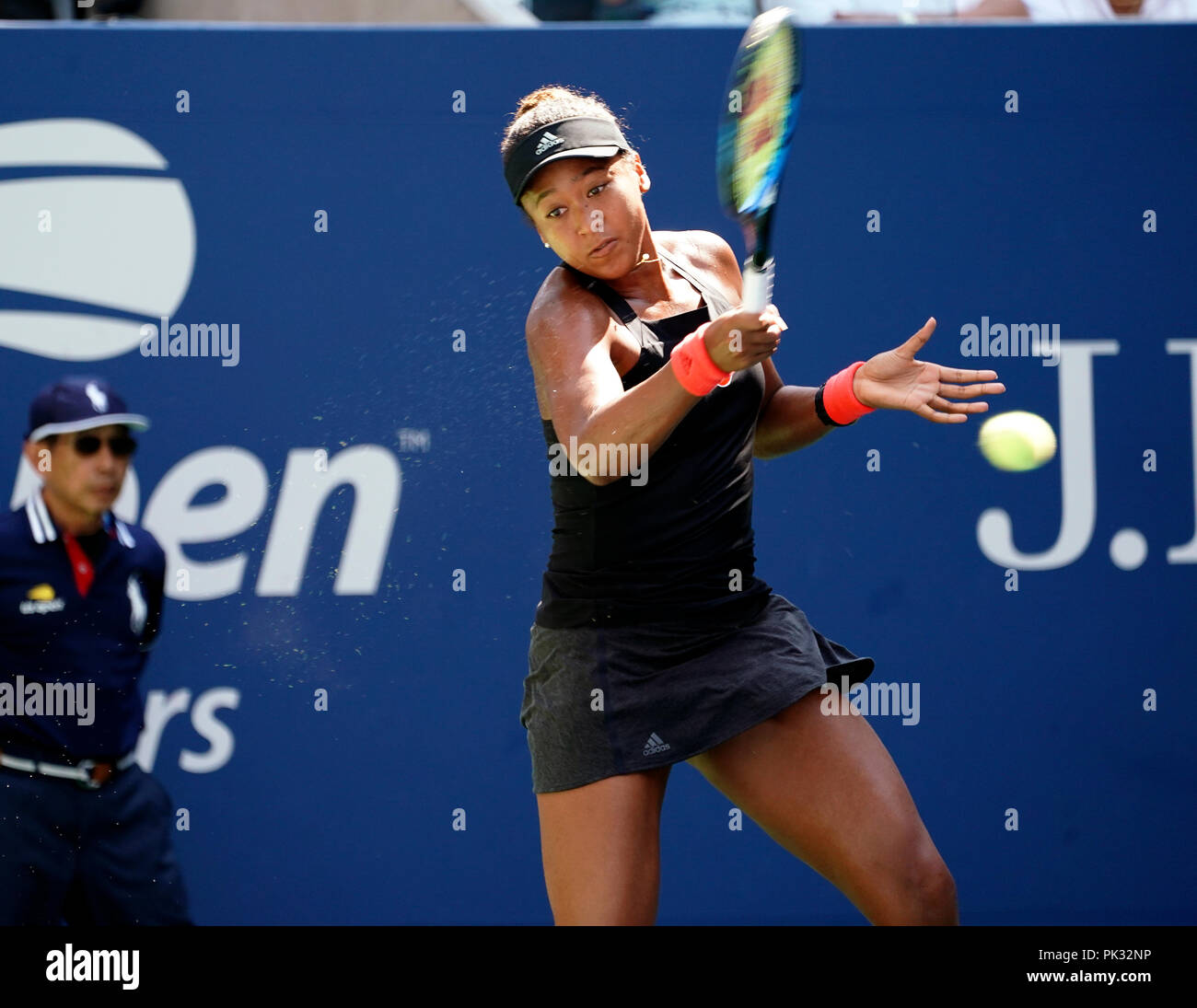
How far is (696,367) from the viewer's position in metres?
2.30

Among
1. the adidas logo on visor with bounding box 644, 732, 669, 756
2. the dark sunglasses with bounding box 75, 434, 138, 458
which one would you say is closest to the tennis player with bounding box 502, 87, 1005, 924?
the adidas logo on visor with bounding box 644, 732, 669, 756

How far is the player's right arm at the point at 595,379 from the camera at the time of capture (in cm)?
230

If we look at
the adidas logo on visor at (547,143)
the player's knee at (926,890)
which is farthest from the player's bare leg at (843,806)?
the adidas logo on visor at (547,143)

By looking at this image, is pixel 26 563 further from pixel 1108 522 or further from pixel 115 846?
pixel 1108 522

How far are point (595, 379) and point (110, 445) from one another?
66.7 inches

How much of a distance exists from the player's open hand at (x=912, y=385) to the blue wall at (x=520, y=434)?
104 cm

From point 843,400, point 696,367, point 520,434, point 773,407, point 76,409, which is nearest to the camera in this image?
point 696,367

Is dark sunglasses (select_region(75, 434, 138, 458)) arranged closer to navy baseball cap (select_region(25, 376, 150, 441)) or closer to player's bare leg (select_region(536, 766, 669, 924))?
navy baseball cap (select_region(25, 376, 150, 441))

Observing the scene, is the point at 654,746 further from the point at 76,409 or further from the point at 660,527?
the point at 76,409

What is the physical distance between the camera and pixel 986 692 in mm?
3721

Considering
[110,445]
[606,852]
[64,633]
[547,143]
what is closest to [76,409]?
[110,445]

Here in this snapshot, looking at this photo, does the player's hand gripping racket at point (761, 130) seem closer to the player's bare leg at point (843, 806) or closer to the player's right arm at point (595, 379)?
the player's right arm at point (595, 379)

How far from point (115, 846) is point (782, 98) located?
90.8 inches
